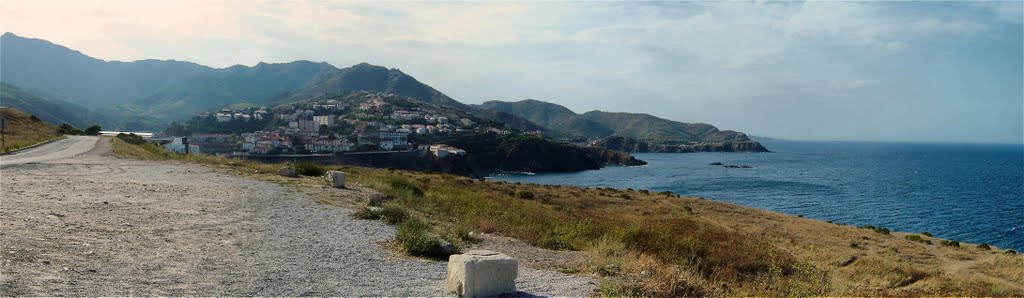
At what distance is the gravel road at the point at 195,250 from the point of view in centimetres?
664

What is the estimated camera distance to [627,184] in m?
86.6

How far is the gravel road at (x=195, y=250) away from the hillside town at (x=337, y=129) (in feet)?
196

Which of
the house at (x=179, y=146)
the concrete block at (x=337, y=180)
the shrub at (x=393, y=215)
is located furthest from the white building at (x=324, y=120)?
the shrub at (x=393, y=215)

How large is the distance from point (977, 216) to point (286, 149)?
89964mm

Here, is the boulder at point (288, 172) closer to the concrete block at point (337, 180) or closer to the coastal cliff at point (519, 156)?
the concrete block at point (337, 180)

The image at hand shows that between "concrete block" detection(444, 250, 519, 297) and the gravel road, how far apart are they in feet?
1.50

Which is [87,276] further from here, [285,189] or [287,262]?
[285,189]

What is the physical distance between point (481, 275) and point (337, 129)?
12652 cm

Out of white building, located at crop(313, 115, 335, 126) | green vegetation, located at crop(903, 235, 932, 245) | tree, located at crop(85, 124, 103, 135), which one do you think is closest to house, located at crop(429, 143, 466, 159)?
white building, located at crop(313, 115, 335, 126)

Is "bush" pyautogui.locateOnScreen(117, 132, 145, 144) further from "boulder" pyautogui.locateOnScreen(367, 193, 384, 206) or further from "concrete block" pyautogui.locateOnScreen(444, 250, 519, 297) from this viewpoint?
"concrete block" pyautogui.locateOnScreen(444, 250, 519, 297)

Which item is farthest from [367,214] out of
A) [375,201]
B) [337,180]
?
[337,180]

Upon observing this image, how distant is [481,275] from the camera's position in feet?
21.8

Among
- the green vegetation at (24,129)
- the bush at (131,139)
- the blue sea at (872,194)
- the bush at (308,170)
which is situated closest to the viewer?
the bush at (308,170)

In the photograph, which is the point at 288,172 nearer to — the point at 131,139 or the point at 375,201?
the point at 375,201
